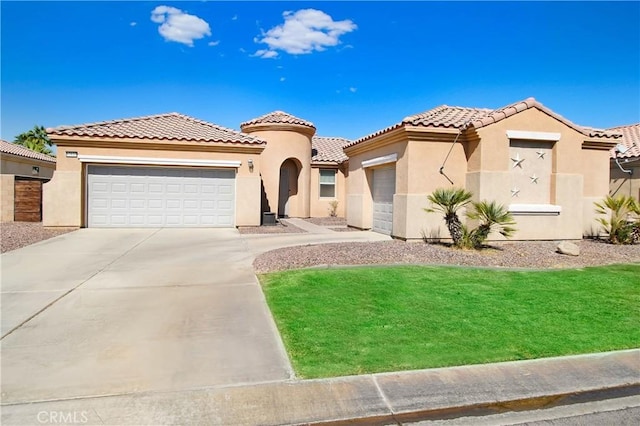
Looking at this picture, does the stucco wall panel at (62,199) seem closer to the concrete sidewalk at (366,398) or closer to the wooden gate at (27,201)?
the wooden gate at (27,201)

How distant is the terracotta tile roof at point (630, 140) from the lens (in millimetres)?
18650

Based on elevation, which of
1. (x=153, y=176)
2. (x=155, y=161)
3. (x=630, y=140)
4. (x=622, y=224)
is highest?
(x=630, y=140)

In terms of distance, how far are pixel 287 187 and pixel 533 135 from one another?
45.5ft

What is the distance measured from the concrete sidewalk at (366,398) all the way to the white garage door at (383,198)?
1083cm

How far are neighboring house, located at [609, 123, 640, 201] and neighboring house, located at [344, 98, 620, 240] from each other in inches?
177

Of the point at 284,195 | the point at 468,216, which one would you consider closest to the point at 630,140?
the point at 468,216

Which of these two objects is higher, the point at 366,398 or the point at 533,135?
the point at 533,135

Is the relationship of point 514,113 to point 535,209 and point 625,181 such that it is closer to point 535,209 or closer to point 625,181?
point 535,209

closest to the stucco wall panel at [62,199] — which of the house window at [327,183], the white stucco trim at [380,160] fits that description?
the white stucco trim at [380,160]

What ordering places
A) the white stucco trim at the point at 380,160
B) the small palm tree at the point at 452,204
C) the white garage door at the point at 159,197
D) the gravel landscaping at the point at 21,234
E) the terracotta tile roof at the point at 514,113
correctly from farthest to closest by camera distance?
1. the white garage door at the point at 159,197
2. the white stucco trim at the point at 380,160
3. the terracotta tile roof at the point at 514,113
4. the small palm tree at the point at 452,204
5. the gravel landscaping at the point at 21,234

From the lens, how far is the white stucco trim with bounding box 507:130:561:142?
1352 cm

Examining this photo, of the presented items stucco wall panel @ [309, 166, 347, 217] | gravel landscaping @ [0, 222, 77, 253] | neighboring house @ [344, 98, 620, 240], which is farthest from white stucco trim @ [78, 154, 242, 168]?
stucco wall panel @ [309, 166, 347, 217]

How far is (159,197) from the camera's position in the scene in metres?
17.3

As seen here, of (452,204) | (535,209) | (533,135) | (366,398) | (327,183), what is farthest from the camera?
(327,183)
